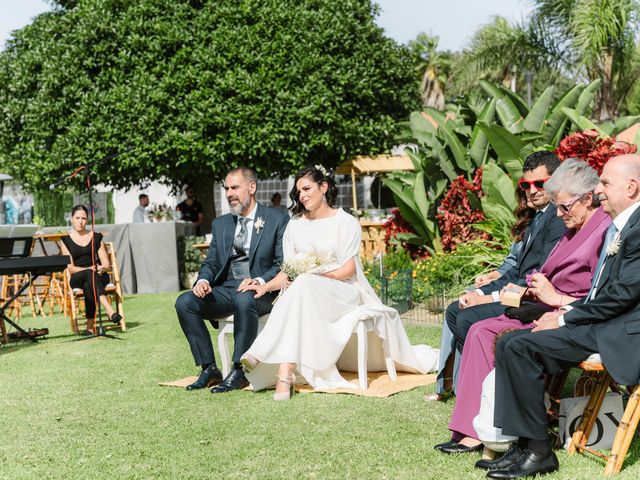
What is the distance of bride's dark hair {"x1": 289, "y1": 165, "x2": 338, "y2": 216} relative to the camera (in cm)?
770

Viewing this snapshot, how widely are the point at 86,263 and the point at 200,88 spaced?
28.2 ft

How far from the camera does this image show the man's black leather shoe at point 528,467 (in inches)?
175

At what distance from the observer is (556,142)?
12.6 m

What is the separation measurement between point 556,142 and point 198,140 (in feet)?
Answer: 32.5

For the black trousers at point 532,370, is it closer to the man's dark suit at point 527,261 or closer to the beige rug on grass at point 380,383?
the man's dark suit at point 527,261

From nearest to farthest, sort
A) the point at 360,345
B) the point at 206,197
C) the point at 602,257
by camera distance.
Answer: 1. the point at 602,257
2. the point at 360,345
3. the point at 206,197

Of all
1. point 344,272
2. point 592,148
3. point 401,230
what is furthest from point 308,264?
point 401,230

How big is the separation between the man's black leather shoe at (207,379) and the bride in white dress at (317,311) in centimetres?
52

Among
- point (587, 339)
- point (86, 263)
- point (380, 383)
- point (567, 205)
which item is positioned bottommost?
point (380, 383)

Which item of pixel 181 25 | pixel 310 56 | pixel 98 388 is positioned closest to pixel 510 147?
pixel 98 388

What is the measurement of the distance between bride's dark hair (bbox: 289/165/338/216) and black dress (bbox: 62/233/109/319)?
4.84 meters

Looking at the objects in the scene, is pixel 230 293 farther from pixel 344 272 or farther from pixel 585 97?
pixel 585 97

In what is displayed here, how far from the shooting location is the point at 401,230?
14219mm

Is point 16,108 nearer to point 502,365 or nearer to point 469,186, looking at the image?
point 469,186
